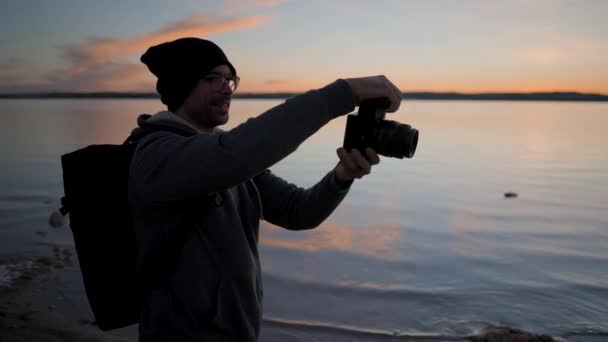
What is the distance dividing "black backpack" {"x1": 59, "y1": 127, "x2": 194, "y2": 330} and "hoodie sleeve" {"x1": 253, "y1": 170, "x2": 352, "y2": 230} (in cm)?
64

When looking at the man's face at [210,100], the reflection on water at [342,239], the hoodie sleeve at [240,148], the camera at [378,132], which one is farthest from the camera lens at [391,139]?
the reflection on water at [342,239]

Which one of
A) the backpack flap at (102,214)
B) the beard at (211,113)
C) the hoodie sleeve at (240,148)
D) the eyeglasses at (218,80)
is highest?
the eyeglasses at (218,80)

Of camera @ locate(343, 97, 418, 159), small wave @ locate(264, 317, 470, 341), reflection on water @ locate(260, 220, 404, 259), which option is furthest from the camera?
reflection on water @ locate(260, 220, 404, 259)

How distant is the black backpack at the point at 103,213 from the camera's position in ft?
5.59

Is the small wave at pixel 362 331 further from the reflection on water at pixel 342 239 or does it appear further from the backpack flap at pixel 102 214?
the backpack flap at pixel 102 214

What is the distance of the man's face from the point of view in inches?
75.5

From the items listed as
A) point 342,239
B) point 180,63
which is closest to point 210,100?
point 180,63

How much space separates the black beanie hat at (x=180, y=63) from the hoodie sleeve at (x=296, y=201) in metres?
0.58

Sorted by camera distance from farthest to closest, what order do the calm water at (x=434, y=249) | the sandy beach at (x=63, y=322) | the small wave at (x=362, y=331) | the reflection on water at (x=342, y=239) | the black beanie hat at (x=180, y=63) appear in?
the reflection on water at (x=342, y=239)
the calm water at (x=434, y=249)
the small wave at (x=362, y=331)
the sandy beach at (x=63, y=322)
the black beanie hat at (x=180, y=63)

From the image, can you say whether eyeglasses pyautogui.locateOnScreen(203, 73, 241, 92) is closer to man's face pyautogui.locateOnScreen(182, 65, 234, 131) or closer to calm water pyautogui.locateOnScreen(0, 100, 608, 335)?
man's face pyautogui.locateOnScreen(182, 65, 234, 131)

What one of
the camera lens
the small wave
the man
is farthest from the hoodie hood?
the small wave

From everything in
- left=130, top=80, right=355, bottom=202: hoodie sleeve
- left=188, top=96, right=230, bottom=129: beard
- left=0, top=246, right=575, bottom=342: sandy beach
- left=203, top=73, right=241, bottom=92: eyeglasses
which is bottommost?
left=0, top=246, right=575, bottom=342: sandy beach

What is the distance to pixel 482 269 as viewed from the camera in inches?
287

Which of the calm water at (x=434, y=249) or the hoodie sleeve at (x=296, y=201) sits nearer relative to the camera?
the hoodie sleeve at (x=296, y=201)
